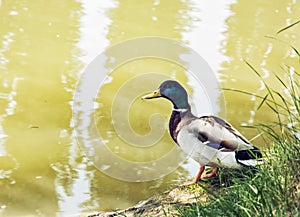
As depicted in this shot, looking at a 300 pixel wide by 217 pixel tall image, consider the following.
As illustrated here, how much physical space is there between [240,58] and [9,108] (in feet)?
6.03

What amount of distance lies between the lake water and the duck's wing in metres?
0.45

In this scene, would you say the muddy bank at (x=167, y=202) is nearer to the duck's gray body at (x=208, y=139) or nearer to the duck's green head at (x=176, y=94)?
the duck's gray body at (x=208, y=139)

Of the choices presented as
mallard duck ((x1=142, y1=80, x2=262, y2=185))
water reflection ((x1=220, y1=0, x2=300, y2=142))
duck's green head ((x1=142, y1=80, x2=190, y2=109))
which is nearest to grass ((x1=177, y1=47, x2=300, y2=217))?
mallard duck ((x1=142, y1=80, x2=262, y2=185))

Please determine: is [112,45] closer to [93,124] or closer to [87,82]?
[87,82]

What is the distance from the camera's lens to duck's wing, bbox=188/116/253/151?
2408 millimetres

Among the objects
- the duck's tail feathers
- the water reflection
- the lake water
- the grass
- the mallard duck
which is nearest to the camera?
the grass

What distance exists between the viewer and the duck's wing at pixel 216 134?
Answer: 241cm

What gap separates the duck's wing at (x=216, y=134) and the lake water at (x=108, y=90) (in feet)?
1.49

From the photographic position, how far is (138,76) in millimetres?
3982

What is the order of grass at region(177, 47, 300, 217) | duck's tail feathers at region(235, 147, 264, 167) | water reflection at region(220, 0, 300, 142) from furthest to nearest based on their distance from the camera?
water reflection at region(220, 0, 300, 142)
duck's tail feathers at region(235, 147, 264, 167)
grass at region(177, 47, 300, 217)

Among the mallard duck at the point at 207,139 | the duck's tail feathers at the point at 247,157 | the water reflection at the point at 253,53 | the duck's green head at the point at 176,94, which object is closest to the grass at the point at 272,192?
the duck's tail feathers at the point at 247,157

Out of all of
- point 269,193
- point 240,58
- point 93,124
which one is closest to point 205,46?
point 240,58

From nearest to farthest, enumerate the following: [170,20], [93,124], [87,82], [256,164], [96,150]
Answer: [256,164] < [96,150] < [93,124] < [87,82] < [170,20]

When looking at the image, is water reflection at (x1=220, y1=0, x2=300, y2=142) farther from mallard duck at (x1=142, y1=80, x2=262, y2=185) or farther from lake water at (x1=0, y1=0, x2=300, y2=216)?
mallard duck at (x1=142, y1=80, x2=262, y2=185)
